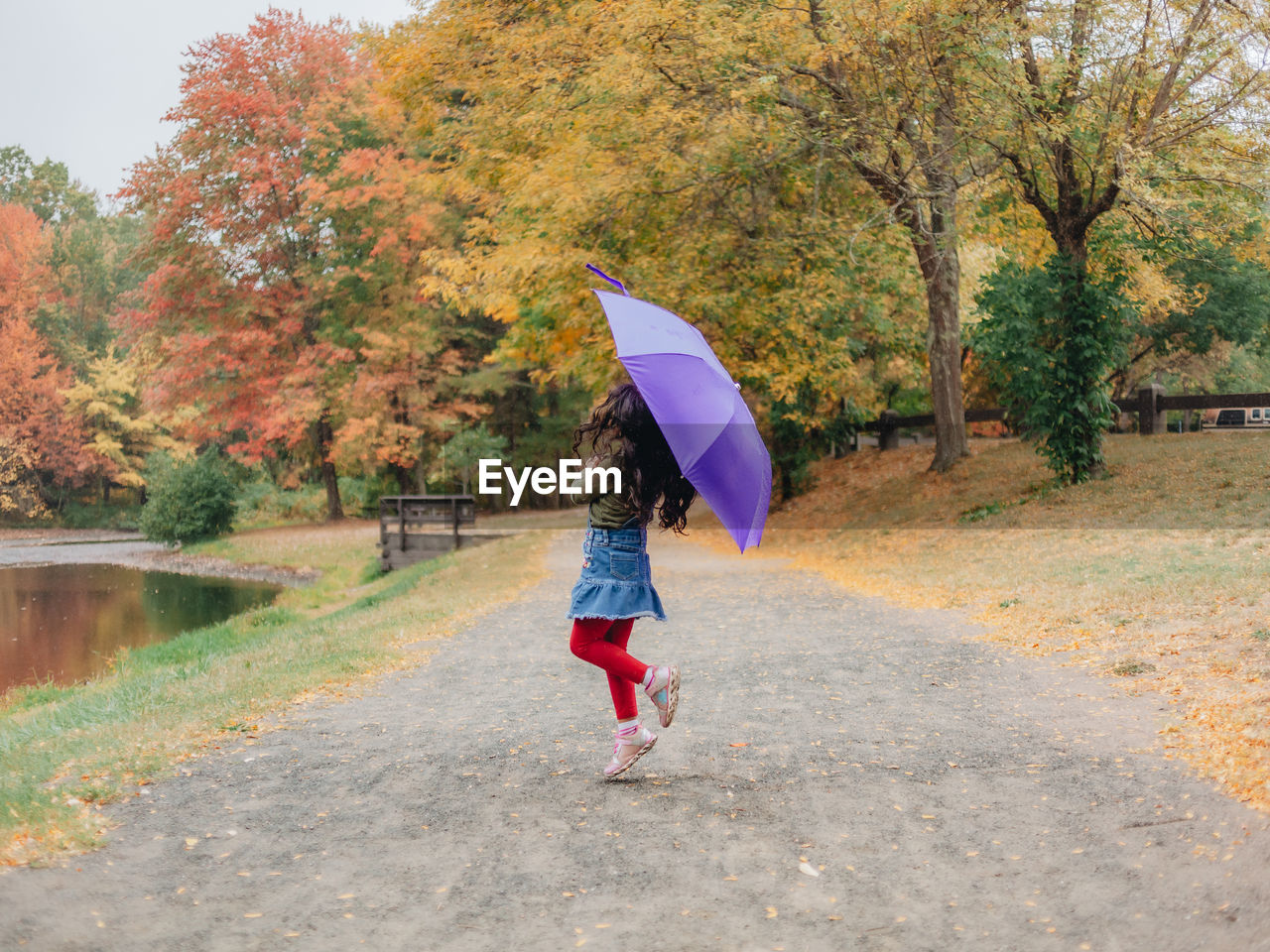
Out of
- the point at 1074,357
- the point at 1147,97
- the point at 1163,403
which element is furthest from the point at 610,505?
the point at 1163,403

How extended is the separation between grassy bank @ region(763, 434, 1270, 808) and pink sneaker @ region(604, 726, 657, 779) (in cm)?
256

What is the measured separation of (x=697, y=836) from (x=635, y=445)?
171 cm

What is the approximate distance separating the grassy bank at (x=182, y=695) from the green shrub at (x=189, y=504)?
46.0ft

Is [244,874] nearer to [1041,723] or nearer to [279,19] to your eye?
[1041,723]

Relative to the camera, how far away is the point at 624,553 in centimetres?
480

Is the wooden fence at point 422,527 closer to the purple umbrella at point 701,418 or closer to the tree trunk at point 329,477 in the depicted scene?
the tree trunk at point 329,477

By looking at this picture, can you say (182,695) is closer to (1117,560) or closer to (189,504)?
(1117,560)

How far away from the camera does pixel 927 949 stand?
317cm

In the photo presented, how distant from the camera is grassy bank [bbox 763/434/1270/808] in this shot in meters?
6.18

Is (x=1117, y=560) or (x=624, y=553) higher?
(x=624, y=553)

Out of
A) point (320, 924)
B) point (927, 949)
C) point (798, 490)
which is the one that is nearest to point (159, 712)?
point (320, 924)

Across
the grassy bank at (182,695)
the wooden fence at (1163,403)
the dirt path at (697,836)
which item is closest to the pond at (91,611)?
the grassy bank at (182,695)

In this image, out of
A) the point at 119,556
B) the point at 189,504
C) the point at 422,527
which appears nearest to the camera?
the point at 422,527

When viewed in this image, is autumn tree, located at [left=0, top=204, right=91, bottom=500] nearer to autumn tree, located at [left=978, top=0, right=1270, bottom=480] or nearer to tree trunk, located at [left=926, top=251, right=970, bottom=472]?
tree trunk, located at [left=926, top=251, right=970, bottom=472]
